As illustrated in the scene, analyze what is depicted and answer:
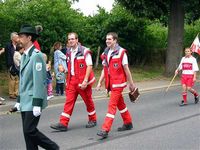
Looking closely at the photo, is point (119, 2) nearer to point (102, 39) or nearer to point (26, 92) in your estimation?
point (102, 39)

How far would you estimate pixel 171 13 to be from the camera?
22969mm

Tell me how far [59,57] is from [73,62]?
17.0 feet

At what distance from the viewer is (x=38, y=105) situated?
21.0 ft

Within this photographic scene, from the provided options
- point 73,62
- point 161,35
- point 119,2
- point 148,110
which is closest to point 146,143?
point 73,62

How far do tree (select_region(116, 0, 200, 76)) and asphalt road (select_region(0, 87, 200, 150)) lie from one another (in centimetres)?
965

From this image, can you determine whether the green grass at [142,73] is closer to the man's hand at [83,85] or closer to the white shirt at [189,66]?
the white shirt at [189,66]

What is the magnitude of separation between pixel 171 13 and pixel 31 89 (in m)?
17.3

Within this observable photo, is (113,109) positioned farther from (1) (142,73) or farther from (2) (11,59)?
(1) (142,73)

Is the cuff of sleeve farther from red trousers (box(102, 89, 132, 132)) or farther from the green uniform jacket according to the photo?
red trousers (box(102, 89, 132, 132))

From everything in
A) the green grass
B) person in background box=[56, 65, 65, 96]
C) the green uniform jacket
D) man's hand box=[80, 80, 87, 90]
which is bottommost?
the green grass

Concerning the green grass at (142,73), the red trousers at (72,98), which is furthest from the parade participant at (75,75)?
the green grass at (142,73)

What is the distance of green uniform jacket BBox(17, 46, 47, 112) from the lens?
6.45 m

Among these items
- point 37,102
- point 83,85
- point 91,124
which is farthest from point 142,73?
point 37,102

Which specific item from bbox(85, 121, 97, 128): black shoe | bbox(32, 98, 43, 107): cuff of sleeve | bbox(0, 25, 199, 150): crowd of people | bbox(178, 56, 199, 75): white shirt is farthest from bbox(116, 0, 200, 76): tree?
bbox(32, 98, 43, 107): cuff of sleeve
